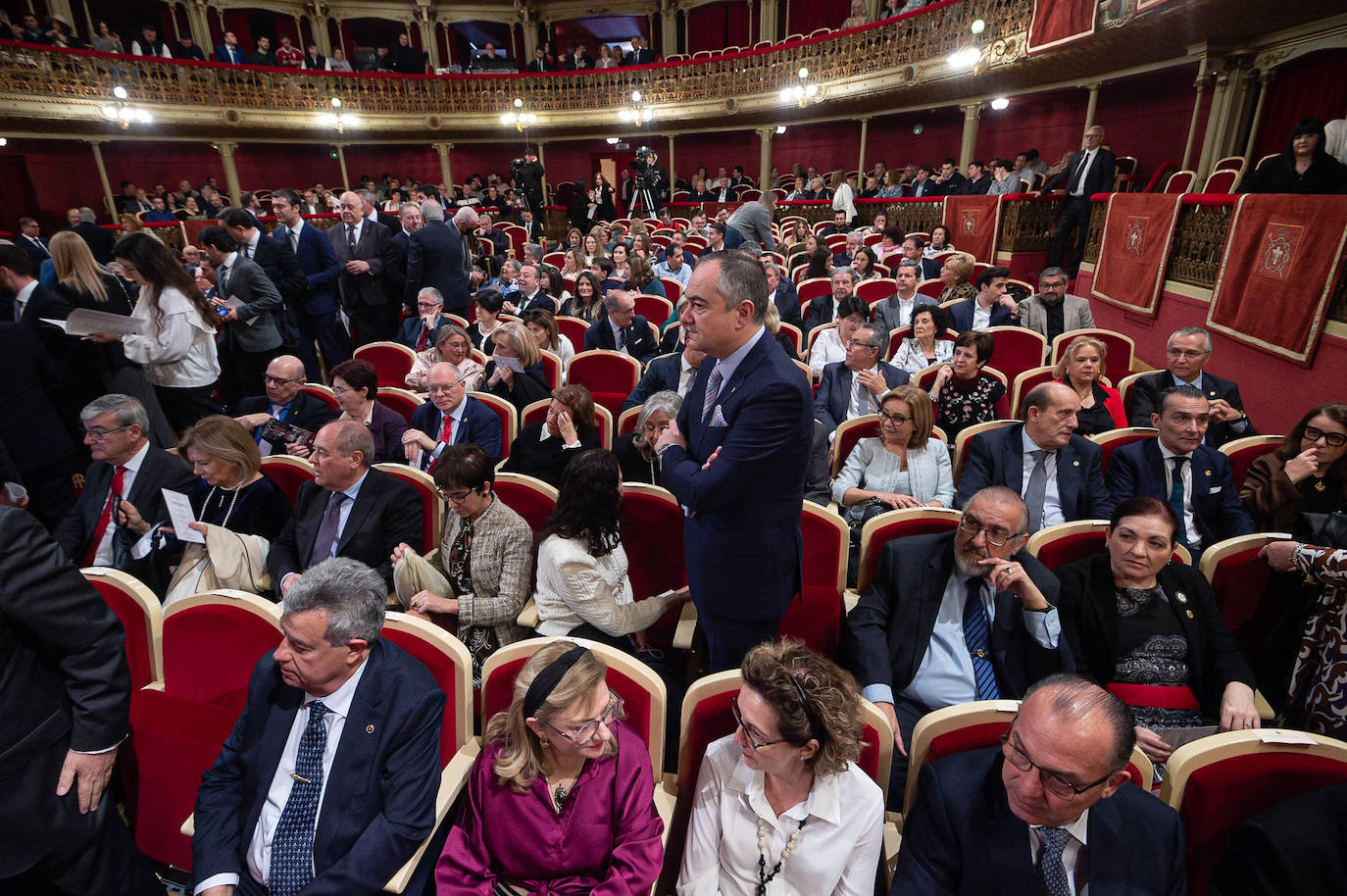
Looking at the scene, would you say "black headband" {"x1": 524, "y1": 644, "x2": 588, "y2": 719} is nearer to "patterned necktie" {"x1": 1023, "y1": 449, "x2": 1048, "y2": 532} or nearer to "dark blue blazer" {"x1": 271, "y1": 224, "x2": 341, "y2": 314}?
"patterned necktie" {"x1": 1023, "y1": 449, "x2": 1048, "y2": 532}

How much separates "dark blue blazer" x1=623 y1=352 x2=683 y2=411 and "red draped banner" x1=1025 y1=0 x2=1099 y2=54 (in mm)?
6745

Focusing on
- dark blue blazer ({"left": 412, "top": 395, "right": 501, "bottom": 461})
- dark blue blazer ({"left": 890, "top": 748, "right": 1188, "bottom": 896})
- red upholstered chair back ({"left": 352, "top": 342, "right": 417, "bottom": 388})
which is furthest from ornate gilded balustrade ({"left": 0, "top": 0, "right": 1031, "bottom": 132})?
dark blue blazer ({"left": 890, "top": 748, "right": 1188, "bottom": 896})

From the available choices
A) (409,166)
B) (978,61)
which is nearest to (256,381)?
(978,61)

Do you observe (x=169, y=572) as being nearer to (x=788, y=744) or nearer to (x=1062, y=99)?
(x=788, y=744)

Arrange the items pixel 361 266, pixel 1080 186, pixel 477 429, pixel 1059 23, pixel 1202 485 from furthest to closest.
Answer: pixel 1059 23 < pixel 1080 186 < pixel 361 266 < pixel 477 429 < pixel 1202 485

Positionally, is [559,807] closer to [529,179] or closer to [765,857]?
[765,857]

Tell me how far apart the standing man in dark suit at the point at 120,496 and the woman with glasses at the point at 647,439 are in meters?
1.66

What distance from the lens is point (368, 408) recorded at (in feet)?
10.2

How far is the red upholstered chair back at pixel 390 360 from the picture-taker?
4.32 metres

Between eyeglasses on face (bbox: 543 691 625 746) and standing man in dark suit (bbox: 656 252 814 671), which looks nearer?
Answer: eyeglasses on face (bbox: 543 691 625 746)

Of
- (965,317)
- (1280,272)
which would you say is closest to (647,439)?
(965,317)

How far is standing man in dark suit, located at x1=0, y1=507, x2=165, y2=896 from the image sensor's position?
4.30ft

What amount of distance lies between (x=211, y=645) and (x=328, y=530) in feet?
2.02

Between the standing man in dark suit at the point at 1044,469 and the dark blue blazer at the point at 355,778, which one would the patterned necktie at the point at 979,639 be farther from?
the dark blue blazer at the point at 355,778
